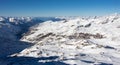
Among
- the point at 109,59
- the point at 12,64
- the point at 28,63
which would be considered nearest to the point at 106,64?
the point at 109,59

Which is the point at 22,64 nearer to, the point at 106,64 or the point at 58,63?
the point at 58,63

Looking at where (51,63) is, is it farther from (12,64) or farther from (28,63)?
(12,64)

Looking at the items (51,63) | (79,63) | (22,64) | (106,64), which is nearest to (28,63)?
(22,64)

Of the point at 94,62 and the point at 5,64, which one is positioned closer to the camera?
the point at 94,62

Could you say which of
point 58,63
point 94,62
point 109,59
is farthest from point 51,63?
point 109,59

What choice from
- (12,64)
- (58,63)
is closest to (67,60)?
(58,63)

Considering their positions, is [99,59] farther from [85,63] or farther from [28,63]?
[28,63]

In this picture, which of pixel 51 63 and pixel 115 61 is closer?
pixel 51 63
